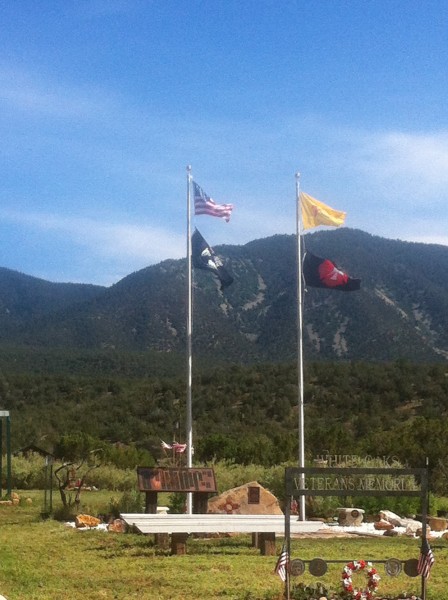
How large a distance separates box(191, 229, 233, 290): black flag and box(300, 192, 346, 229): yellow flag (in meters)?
1.83

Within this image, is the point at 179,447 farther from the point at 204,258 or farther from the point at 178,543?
the point at 178,543

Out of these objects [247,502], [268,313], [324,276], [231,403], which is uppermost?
Result: [268,313]

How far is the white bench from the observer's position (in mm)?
13672

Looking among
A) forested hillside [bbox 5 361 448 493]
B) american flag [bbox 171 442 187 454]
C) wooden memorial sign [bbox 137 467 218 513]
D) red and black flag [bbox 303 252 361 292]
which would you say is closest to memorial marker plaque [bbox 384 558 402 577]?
wooden memorial sign [bbox 137 467 218 513]

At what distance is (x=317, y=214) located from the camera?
1969 cm

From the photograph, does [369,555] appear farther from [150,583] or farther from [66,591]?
[66,591]

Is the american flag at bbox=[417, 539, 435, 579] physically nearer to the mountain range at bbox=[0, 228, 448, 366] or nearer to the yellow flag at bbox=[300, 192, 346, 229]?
the yellow flag at bbox=[300, 192, 346, 229]

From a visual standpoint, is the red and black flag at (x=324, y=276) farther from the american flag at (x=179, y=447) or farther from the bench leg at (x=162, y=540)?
the bench leg at (x=162, y=540)

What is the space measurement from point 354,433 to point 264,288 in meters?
56.7

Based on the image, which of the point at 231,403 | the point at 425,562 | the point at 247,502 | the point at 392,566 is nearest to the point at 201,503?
the point at 247,502

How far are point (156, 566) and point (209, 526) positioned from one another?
5.65 ft

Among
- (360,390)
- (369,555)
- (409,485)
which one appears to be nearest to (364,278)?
(360,390)

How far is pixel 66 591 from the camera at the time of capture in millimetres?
10742

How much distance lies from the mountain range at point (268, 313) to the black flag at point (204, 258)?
4636cm
